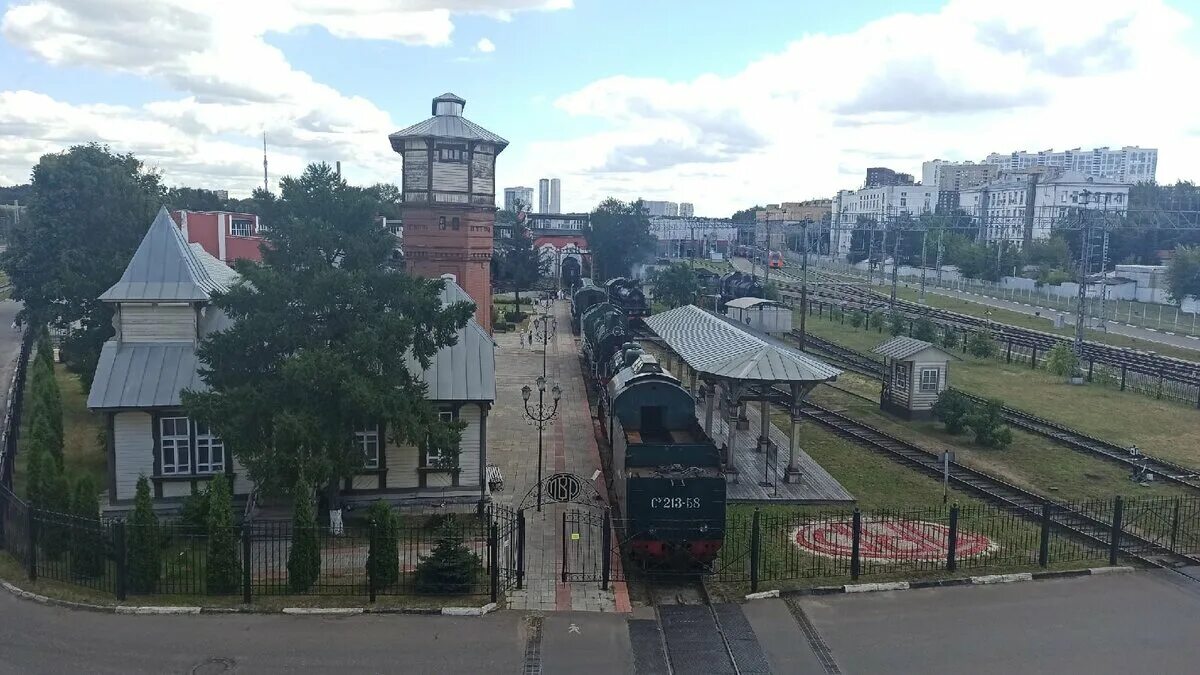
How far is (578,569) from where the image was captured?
1650cm

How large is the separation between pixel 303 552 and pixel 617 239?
73976mm

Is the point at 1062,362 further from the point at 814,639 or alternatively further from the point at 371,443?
the point at 371,443

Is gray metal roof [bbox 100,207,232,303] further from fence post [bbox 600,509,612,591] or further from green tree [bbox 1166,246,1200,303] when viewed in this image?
green tree [bbox 1166,246,1200,303]

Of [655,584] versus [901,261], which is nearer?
[655,584]

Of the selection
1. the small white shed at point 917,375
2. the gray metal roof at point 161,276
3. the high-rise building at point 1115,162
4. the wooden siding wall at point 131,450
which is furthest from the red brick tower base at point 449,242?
the high-rise building at point 1115,162

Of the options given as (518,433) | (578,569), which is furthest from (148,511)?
(518,433)

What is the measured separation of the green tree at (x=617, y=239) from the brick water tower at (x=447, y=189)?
4830cm

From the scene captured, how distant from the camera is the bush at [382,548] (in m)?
14.9

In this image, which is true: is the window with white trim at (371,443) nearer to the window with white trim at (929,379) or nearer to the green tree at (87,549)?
the green tree at (87,549)

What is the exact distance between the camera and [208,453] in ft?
65.0

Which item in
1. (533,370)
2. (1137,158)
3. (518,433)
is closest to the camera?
(518,433)

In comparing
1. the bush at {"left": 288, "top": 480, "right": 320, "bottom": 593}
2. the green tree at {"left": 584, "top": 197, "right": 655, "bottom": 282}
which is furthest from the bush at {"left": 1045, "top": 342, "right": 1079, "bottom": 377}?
the green tree at {"left": 584, "top": 197, "right": 655, "bottom": 282}

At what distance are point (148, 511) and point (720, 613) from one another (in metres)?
9.54

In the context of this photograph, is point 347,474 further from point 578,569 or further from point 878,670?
point 878,670
